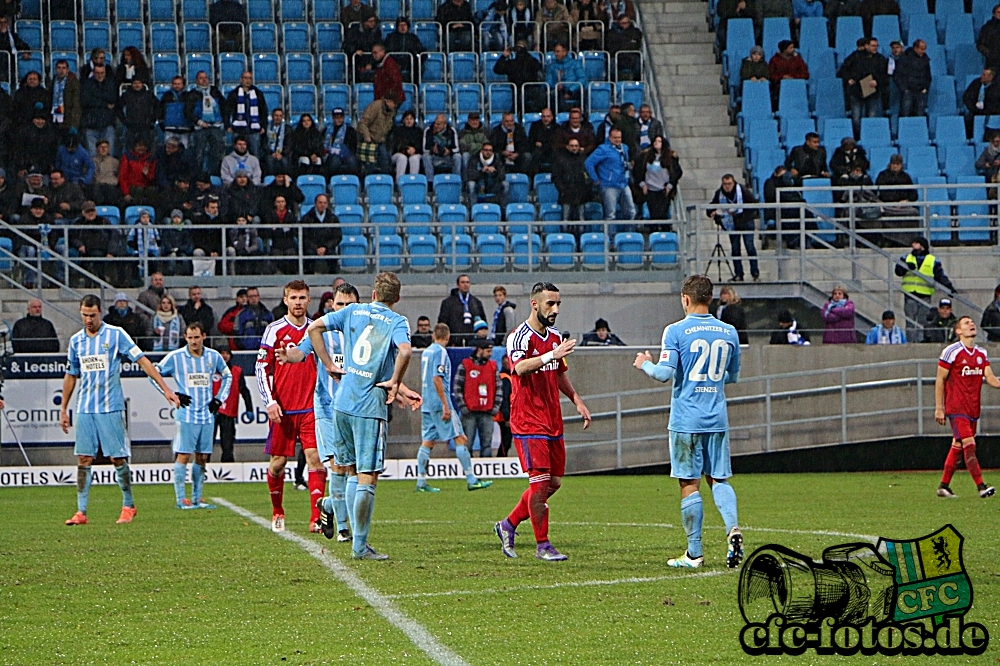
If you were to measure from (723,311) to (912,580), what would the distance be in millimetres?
16447

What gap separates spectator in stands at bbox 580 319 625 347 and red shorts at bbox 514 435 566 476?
13.2m

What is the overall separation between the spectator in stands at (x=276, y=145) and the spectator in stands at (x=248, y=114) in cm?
17

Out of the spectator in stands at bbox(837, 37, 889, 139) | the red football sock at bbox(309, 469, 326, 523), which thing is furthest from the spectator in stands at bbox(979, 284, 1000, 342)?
the red football sock at bbox(309, 469, 326, 523)

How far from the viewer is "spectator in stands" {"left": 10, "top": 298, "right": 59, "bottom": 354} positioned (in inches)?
917

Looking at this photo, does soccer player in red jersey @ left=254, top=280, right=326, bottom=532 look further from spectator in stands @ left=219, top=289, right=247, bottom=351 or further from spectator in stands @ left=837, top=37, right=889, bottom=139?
spectator in stands @ left=837, top=37, right=889, bottom=139

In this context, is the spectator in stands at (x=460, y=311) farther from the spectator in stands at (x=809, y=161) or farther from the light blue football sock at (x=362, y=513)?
the light blue football sock at (x=362, y=513)

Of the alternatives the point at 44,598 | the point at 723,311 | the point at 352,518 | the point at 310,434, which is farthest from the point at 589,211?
the point at 44,598

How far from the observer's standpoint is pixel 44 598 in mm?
9266

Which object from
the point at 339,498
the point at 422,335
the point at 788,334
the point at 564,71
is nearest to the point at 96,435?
the point at 339,498

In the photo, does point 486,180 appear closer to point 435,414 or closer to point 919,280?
point 919,280

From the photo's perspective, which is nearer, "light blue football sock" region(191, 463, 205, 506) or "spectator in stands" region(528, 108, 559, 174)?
"light blue football sock" region(191, 463, 205, 506)

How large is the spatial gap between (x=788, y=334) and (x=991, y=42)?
10.7 meters

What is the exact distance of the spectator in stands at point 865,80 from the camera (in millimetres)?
29688

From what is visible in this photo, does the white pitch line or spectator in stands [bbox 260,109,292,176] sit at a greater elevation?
spectator in stands [bbox 260,109,292,176]
